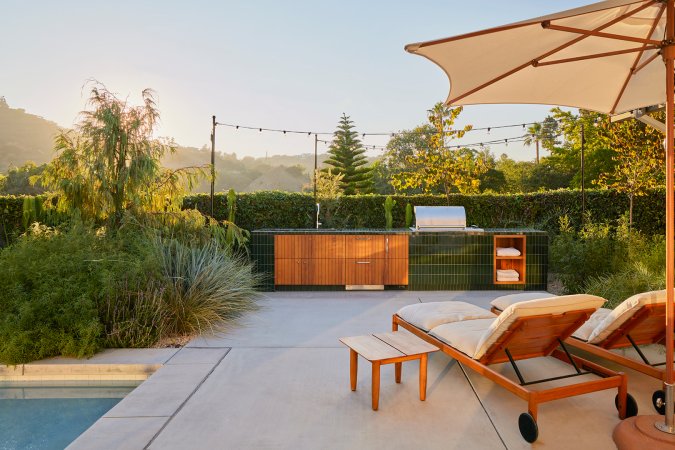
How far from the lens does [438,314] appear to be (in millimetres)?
4262

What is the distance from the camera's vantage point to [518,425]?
2.96 m

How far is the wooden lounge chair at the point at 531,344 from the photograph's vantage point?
2907 millimetres

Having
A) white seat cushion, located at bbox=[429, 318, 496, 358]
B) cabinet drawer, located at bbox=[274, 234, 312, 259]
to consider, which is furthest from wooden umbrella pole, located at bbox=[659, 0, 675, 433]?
cabinet drawer, located at bbox=[274, 234, 312, 259]

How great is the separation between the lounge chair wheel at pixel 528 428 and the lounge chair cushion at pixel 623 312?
1.12 m

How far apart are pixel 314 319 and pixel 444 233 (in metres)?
2.90

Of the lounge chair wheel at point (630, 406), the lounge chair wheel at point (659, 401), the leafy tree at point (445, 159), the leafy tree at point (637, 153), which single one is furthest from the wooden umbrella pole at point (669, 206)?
the leafy tree at point (445, 159)

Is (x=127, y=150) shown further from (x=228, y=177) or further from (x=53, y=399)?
(x=228, y=177)

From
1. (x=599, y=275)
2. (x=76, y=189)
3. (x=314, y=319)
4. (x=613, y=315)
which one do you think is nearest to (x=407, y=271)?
(x=314, y=319)

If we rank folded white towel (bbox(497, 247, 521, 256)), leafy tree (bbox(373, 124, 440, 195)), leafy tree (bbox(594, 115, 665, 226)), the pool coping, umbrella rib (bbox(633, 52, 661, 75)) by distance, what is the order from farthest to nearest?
leafy tree (bbox(373, 124, 440, 195)), leafy tree (bbox(594, 115, 665, 226)), folded white towel (bbox(497, 247, 521, 256)), the pool coping, umbrella rib (bbox(633, 52, 661, 75))

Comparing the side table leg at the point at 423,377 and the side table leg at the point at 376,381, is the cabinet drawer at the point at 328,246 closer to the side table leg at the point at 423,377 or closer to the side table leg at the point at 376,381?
the side table leg at the point at 423,377

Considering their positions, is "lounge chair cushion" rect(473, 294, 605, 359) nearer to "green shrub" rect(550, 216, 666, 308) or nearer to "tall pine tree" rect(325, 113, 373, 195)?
"green shrub" rect(550, 216, 666, 308)

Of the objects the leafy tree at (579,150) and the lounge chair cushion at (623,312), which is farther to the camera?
the leafy tree at (579,150)

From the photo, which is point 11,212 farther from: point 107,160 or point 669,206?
point 669,206

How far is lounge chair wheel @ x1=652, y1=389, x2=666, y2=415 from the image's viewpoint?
10.2ft
